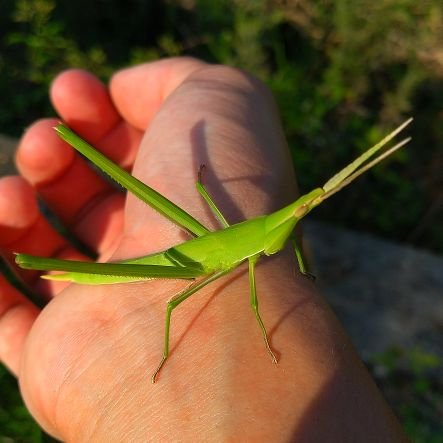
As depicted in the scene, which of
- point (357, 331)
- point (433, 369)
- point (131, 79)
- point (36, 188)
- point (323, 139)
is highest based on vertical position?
point (131, 79)

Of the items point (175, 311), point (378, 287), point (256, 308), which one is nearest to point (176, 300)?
point (175, 311)

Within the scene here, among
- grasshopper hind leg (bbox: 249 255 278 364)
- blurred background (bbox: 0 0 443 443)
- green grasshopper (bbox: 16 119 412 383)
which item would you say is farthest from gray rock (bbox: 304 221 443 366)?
grasshopper hind leg (bbox: 249 255 278 364)

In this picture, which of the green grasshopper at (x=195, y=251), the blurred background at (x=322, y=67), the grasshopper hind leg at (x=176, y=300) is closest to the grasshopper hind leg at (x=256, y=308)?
the green grasshopper at (x=195, y=251)

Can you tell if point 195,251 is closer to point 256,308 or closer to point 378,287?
point 256,308

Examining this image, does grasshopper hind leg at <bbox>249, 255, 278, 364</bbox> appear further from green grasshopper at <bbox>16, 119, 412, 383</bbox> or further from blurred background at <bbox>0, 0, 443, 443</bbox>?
blurred background at <bbox>0, 0, 443, 443</bbox>

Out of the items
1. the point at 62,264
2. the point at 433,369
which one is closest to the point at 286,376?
the point at 62,264

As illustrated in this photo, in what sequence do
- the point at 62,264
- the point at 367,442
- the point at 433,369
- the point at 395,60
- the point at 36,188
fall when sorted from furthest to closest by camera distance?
the point at 395,60
the point at 433,369
the point at 36,188
the point at 62,264
the point at 367,442

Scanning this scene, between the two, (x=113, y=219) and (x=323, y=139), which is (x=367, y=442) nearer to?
(x=113, y=219)
